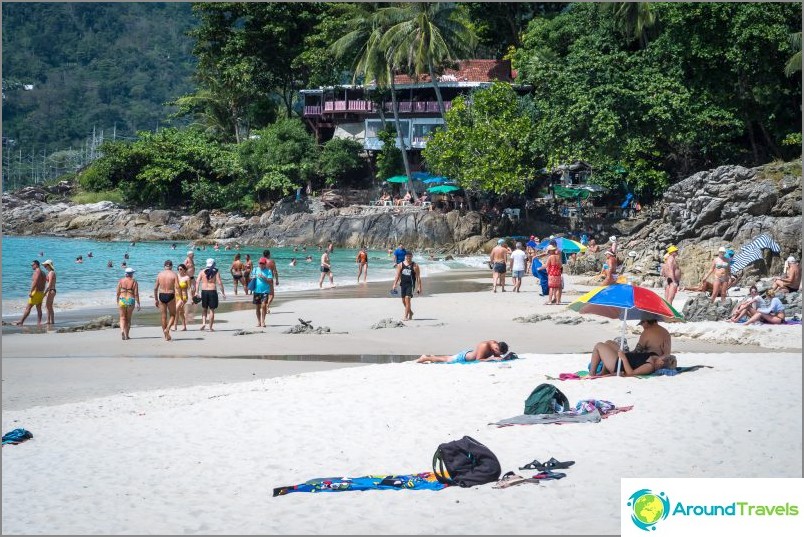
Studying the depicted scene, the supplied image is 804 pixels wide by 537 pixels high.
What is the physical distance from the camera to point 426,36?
1766 inches

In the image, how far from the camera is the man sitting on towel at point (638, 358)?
10234mm

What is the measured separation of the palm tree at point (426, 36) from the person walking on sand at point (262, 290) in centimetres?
2937

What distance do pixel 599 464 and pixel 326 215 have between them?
43738mm

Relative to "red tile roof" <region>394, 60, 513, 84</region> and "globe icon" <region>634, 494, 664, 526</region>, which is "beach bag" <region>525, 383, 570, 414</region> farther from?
"red tile roof" <region>394, 60, 513, 84</region>

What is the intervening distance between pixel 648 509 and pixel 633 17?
33.9 m

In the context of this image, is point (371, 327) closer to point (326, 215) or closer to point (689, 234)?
point (689, 234)

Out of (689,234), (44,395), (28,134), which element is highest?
(28,134)

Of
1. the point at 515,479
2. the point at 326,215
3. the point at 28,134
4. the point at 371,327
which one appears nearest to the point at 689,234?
the point at 371,327

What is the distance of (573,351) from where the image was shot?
44.9ft

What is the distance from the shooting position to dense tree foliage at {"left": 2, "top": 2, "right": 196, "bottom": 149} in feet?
488

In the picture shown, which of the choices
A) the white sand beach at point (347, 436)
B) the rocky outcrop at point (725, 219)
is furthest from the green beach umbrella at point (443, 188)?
the white sand beach at point (347, 436)

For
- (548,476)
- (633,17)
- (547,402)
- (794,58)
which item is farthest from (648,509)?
(633,17)

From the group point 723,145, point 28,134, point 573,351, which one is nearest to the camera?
point 573,351

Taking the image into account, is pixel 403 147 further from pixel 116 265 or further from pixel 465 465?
pixel 465 465
